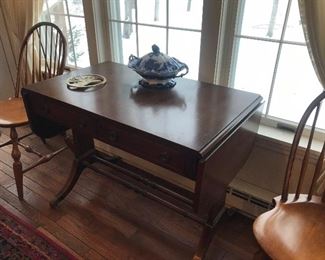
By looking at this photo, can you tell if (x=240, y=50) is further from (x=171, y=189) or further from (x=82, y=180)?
(x=82, y=180)

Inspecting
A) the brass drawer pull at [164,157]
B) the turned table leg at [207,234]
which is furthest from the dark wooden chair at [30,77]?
the turned table leg at [207,234]

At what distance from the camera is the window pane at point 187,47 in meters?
1.61

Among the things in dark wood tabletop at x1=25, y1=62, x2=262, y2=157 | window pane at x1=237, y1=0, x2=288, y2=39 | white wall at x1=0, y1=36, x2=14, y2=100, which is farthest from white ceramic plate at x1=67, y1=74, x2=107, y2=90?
white wall at x1=0, y1=36, x2=14, y2=100

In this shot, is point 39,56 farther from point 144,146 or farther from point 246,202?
point 246,202

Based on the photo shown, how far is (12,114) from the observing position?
1.75 metres

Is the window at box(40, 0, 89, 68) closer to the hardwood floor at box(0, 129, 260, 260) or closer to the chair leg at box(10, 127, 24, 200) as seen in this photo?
the chair leg at box(10, 127, 24, 200)

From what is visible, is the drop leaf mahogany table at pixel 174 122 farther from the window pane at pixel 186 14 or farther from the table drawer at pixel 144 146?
the window pane at pixel 186 14

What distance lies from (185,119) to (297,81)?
0.67 meters

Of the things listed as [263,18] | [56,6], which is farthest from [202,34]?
[56,6]

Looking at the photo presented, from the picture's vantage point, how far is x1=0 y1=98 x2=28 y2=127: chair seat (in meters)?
1.65

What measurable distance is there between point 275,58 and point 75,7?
1.44 metres

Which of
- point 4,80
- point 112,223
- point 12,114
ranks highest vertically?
point 12,114

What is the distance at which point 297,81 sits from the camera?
139cm

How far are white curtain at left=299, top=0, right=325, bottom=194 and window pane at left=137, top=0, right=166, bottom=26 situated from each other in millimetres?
806
